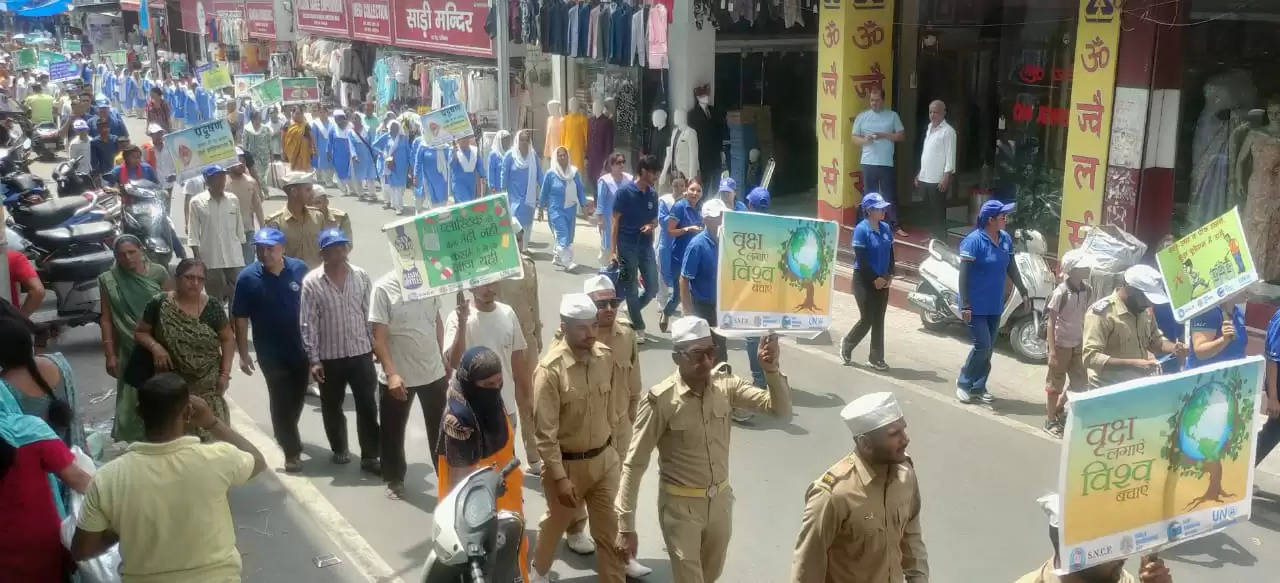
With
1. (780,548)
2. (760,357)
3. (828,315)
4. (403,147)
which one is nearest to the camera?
(760,357)

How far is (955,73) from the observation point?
48.4 feet

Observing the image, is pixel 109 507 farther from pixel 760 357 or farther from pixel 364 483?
pixel 364 483

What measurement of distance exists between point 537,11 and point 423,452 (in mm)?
12099

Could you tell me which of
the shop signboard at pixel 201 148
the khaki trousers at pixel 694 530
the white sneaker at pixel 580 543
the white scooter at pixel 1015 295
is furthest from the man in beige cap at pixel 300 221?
the white scooter at pixel 1015 295

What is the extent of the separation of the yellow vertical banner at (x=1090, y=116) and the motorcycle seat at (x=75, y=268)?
30.0 ft

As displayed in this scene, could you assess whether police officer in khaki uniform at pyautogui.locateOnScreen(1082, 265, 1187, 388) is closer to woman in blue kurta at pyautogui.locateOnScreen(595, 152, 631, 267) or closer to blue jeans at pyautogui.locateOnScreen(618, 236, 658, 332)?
blue jeans at pyautogui.locateOnScreen(618, 236, 658, 332)

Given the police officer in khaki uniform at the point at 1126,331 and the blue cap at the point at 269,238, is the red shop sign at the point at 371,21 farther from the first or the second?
the police officer in khaki uniform at the point at 1126,331

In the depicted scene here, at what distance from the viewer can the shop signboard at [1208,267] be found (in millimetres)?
6152

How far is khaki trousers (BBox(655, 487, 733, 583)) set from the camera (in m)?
4.77

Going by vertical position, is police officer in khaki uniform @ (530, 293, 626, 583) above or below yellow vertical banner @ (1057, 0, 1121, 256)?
below


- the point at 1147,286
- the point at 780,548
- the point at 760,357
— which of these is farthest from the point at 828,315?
the point at 1147,286

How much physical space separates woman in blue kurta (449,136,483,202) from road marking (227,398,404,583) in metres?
8.58

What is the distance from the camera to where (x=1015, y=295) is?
9781 millimetres

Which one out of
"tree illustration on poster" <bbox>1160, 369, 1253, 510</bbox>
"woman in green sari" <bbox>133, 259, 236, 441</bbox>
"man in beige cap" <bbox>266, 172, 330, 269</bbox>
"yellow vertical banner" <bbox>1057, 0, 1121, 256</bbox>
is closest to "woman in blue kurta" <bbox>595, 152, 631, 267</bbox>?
"man in beige cap" <bbox>266, 172, 330, 269</bbox>
